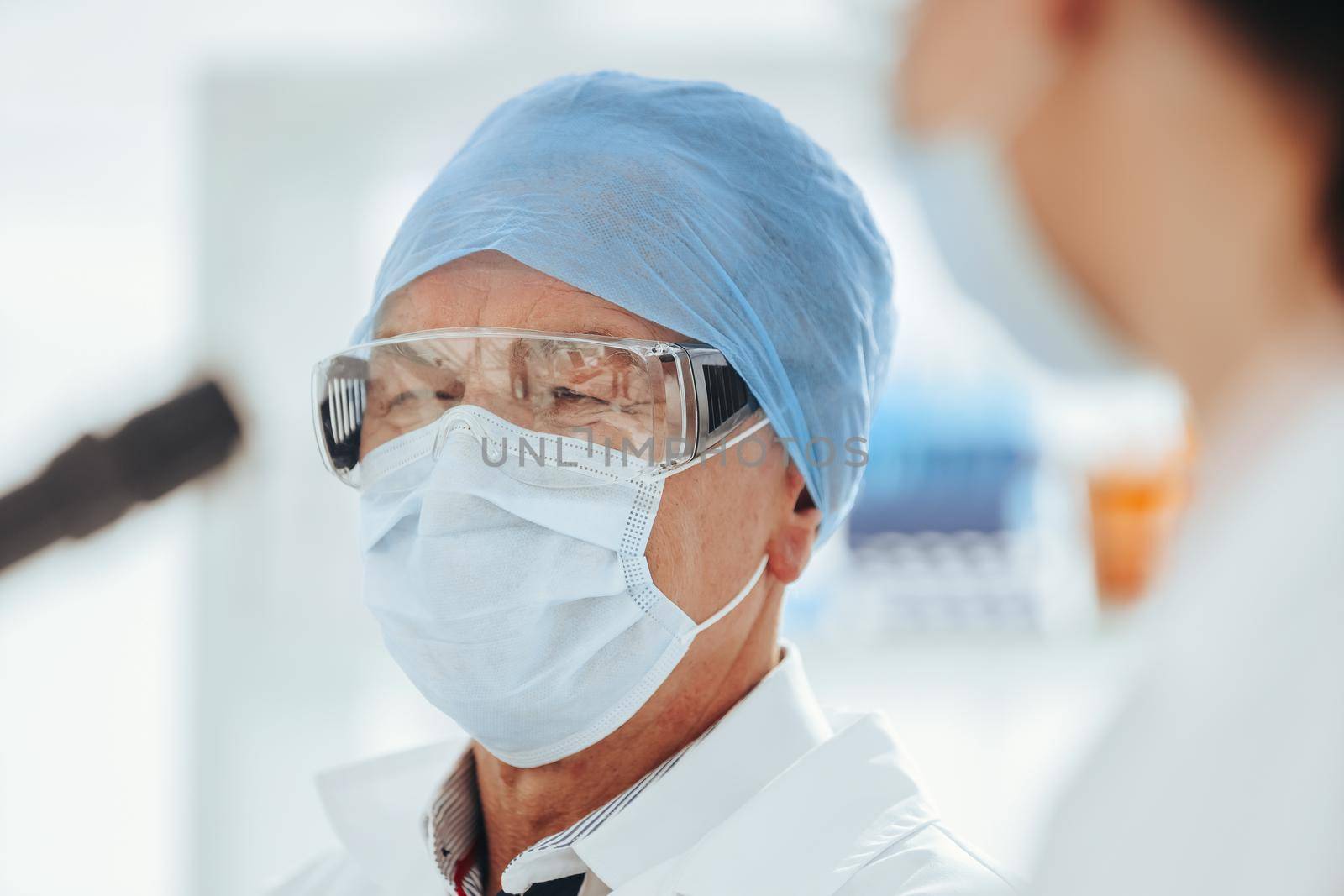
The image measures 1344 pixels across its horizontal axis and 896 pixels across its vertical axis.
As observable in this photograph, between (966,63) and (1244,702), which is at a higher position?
(966,63)

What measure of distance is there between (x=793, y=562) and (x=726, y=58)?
1.86 meters

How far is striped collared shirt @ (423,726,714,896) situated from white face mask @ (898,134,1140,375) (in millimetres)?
772

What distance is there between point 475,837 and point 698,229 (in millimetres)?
747

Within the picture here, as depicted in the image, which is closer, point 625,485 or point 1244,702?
point 1244,702

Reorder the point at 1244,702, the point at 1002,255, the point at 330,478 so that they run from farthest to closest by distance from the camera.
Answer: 1. the point at 330,478
2. the point at 1002,255
3. the point at 1244,702

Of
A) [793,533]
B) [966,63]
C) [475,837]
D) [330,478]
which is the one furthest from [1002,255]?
[330,478]

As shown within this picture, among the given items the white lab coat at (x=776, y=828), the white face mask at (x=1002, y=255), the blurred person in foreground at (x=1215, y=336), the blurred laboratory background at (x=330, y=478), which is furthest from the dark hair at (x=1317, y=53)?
the blurred laboratory background at (x=330, y=478)

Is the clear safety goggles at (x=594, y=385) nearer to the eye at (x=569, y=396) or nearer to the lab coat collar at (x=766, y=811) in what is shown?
the eye at (x=569, y=396)

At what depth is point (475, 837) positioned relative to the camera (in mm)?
1373

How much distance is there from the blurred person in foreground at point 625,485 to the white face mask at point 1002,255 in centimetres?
62

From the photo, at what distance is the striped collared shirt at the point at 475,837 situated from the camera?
1.20 meters

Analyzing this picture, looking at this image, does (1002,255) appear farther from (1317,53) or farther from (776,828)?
(776,828)

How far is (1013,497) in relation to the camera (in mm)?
2951

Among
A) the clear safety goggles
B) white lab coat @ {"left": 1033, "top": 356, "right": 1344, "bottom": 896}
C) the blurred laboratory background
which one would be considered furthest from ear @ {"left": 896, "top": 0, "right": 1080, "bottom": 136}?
the blurred laboratory background
